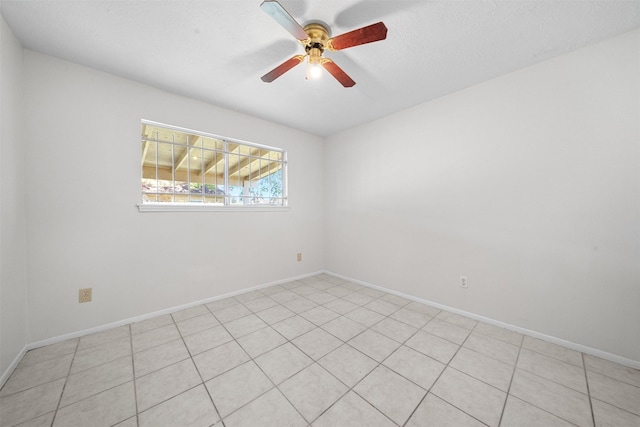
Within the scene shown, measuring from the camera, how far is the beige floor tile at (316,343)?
185cm

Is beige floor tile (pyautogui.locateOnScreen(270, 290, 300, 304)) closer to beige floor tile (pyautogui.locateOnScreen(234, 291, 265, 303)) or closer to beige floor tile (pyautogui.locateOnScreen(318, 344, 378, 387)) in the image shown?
beige floor tile (pyautogui.locateOnScreen(234, 291, 265, 303))

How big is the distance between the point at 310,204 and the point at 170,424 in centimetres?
313

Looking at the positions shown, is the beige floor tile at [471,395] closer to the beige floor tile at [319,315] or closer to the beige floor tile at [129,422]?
the beige floor tile at [319,315]

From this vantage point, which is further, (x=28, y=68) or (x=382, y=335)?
(x=382, y=335)

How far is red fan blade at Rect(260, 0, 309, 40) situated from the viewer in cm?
117

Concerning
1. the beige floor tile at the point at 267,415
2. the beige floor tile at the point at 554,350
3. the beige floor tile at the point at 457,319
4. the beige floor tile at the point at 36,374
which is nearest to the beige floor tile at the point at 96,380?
the beige floor tile at the point at 36,374

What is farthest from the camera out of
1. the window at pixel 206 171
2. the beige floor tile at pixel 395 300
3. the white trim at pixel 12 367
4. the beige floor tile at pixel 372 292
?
the beige floor tile at pixel 372 292

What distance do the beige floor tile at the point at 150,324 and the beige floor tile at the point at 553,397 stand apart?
3021 millimetres

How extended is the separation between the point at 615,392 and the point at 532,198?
1.47 metres

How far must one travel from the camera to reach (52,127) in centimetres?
196

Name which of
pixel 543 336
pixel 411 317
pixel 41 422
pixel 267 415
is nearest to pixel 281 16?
pixel 267 415

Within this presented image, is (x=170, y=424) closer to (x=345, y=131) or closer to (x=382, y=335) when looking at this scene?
(x=382, y=335)

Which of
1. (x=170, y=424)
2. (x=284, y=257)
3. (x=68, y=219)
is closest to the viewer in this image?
(x=170, y=424)

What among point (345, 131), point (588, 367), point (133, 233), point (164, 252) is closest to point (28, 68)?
point (133, 233)
